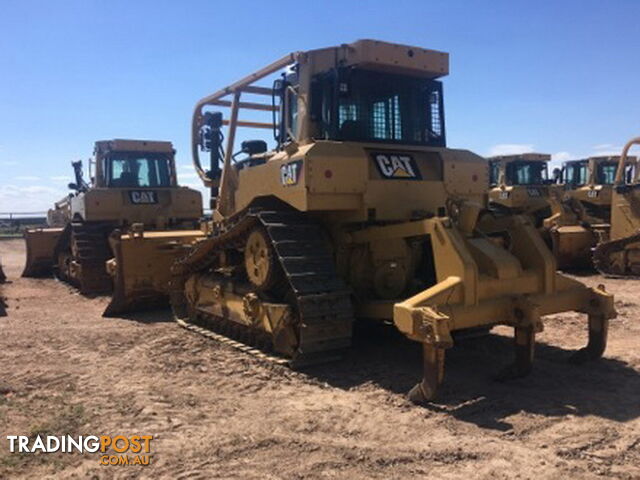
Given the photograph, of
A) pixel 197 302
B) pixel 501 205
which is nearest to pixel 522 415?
pixel 197 302

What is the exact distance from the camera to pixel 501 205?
58.0ft

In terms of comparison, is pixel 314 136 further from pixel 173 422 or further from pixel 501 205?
pixel 501 205

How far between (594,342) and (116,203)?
31.9ft

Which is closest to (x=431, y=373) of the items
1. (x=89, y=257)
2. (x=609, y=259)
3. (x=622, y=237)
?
(x=89, y=257)

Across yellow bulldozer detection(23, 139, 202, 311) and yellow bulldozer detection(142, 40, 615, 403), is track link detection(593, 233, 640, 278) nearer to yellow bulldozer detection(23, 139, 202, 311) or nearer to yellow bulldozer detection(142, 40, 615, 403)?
yellow bulldozer detection(142, 40, 615, 403)

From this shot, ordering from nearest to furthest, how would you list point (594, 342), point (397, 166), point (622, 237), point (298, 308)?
point (298, 308), point (594, 342), point (397, 166), point (622, 237)

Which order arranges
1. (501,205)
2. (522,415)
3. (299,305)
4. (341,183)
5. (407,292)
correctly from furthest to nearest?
(501,205)
(407,292)
(341,183)
(299,305)
(522,415)

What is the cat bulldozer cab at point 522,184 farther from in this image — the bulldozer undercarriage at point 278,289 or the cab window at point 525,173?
the bulldozer undercarriage at point 278,289

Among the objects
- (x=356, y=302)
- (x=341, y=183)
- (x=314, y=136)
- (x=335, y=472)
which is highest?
(x=314, y=136)

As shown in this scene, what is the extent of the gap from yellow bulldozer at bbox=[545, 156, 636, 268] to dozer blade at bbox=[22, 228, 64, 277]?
12023mm

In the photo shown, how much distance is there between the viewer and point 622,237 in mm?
13531

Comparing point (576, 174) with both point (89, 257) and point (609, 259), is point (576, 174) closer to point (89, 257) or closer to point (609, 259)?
point (609, 259)

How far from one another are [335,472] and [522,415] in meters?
1.69

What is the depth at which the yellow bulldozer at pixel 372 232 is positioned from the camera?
17.4ft
